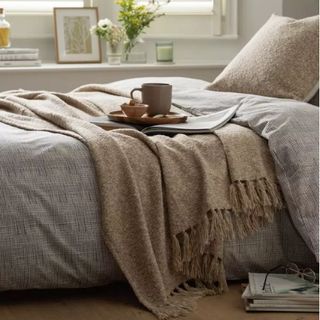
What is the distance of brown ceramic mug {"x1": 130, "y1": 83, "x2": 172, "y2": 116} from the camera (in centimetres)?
289

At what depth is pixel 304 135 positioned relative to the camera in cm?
265

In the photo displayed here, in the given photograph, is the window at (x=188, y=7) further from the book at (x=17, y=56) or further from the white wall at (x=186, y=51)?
the book at (x=17, y=56)

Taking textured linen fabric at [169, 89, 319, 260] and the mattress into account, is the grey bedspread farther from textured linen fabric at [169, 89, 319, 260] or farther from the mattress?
textured linen fabric at [169, 89, 319, 260]

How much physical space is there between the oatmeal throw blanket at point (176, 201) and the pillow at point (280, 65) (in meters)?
0.59

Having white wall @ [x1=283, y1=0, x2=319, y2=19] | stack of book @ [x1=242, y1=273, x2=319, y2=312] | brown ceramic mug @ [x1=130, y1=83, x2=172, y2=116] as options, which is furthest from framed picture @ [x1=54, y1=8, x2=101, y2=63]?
stack of book @ [x1=242, y1=273, x2=319, y2=312]

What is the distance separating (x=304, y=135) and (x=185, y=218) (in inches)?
18.6

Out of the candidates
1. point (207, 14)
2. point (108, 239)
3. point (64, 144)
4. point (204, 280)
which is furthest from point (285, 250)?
point (207, 14)

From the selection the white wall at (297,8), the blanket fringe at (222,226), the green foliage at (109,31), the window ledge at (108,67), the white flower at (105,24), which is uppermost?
the white wall at (297,8)

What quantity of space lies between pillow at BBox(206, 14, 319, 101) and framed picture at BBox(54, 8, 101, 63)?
4.79ft

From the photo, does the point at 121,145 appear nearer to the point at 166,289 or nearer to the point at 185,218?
the point at 185,218

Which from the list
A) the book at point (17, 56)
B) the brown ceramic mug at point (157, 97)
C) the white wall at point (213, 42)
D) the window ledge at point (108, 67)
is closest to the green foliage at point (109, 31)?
the window ledge at point (108, 67)

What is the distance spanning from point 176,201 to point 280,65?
0.98 metres

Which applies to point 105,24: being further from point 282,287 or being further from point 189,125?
point 282,287

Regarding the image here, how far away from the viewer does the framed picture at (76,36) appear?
4.69 meters
